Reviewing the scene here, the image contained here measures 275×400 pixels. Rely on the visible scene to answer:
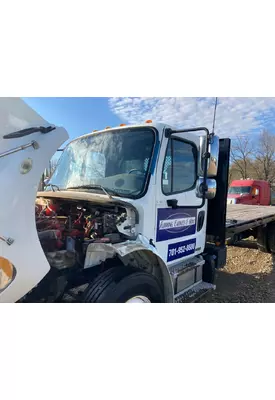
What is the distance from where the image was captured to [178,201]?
3055mm

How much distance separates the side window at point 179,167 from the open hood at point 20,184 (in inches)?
53.8

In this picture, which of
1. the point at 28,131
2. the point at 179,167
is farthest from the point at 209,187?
the point at 28,131

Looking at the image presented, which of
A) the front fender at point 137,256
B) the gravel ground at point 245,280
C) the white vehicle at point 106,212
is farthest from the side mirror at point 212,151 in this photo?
the gravel ground at point 245,280

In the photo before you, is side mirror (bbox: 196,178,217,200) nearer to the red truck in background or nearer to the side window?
the side window

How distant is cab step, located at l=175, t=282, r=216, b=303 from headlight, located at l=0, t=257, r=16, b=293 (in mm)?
1925

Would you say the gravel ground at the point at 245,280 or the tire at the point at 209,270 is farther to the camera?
the gravel ground at the point at 245,280

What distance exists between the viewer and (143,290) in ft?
7.92

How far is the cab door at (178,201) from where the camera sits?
287 cm

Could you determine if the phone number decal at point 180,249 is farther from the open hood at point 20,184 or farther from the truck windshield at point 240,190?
the truck windshield at point 240,190

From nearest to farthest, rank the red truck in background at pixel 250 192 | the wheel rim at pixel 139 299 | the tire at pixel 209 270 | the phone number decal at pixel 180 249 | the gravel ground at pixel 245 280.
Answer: the wheel rim at pixel 139 299, the phone number decal at pixel 180 249, the tire at pixel 209 270, the gravel ground at pixel 245 280, the red truck in background at pixel 250 192

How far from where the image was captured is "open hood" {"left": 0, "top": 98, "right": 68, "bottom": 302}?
5.61 ft

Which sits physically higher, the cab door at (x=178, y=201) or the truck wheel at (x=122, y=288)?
the cab door at (x=178, y=201)

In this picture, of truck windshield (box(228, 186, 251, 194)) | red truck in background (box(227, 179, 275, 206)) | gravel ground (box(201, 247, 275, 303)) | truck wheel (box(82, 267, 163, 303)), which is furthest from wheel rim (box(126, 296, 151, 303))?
truck windshield (box(228, 186, 251, 194))
